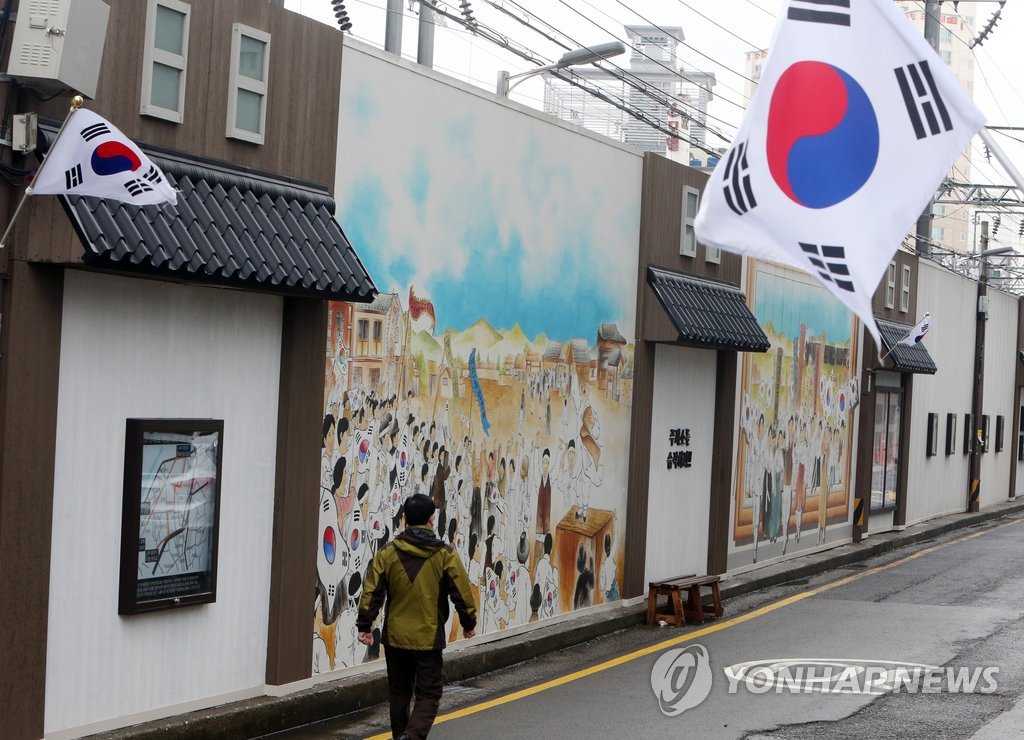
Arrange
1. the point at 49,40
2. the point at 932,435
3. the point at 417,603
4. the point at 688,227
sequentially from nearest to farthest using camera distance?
the point at 49,40
the point at 417,603
the point at 688,227
the point at 932,435

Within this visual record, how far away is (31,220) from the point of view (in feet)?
25.1

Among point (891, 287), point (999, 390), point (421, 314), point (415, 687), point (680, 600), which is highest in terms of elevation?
point (891, 287)

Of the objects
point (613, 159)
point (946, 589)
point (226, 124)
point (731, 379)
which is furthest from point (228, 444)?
point (946, 589)

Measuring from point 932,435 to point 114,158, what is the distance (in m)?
23.6

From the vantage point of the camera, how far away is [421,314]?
1134cm

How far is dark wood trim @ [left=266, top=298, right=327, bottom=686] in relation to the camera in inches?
386

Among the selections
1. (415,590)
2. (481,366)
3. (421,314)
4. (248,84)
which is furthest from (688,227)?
(415,590)

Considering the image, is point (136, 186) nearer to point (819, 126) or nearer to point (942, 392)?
point (819, 126)

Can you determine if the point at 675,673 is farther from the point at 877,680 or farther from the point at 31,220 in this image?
the point at 31,220

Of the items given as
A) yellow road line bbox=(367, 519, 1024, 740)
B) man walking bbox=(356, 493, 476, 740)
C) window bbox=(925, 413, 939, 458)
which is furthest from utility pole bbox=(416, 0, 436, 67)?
window bbox=(925, 413, 939, 458)

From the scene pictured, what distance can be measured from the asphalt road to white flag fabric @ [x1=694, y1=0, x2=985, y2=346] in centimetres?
477

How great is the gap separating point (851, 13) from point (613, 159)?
863 centimetres

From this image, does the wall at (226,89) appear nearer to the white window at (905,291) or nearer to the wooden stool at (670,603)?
the wooden stool at (670,603)

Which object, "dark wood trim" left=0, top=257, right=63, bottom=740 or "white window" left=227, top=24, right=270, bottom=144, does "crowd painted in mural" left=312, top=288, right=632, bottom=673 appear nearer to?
"white window" left=227, top=24, right=270, bottom=144
